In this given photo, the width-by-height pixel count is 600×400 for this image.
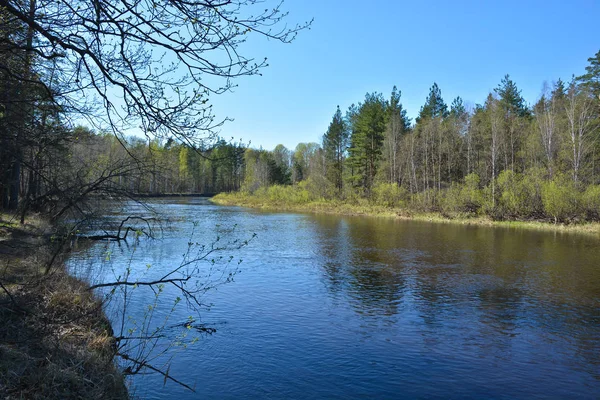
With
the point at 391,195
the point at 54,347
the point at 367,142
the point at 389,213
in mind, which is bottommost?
the point at 54,347

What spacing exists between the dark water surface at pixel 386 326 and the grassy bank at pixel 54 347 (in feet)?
3.00

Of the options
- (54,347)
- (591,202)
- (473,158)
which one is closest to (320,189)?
(473,158)

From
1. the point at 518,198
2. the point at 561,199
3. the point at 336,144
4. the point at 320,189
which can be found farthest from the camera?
the point at 336,144

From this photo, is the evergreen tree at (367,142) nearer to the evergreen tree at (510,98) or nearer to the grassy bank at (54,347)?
the evergreen tree at (510,98)

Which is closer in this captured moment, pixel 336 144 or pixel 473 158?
pixel 473 158

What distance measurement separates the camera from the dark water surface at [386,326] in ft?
22.5

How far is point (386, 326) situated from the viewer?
962cm

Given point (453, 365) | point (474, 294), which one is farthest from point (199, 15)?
point (474, 294)

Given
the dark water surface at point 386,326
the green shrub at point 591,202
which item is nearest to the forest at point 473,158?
the green shrub at point 591,202

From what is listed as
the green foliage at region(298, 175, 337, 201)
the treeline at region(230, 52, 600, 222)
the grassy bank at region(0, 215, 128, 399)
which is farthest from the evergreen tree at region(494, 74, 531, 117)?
the grassy bank at region(0, 215, 128, 399)

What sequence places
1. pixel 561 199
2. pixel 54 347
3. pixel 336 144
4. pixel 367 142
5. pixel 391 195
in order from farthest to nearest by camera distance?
pixel 336 144 → pixel 367 142 → pixel 391 195 → pixel 561 199 → pixel 54 347

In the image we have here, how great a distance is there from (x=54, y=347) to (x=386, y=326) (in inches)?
264

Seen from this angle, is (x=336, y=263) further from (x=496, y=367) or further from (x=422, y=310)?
(x=496, y=367)

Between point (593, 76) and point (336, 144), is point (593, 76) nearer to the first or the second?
point (593, 76)
